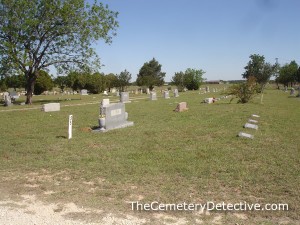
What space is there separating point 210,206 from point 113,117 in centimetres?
778

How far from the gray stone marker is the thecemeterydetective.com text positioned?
686cm

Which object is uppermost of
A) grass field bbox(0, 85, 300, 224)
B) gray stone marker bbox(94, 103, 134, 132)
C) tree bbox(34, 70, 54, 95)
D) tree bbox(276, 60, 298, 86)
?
tree bbox(276, 60, 298, 86)

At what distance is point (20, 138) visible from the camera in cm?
1012

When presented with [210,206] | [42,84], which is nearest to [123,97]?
[210,206]

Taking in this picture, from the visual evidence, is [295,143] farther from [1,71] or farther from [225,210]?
[1,71]

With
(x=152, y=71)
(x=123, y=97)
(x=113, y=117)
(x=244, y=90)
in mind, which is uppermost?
(x=152, y=71)

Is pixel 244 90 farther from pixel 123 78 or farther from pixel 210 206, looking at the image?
pixel 123 78

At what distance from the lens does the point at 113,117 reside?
38.4 feet

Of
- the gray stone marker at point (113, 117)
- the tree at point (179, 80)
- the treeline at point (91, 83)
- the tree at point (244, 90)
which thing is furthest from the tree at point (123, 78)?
the gray stone marker at point (113, 117)

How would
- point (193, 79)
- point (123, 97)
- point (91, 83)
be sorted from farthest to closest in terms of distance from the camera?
point (193, 79) → point (91, 83) → point (123, 97)

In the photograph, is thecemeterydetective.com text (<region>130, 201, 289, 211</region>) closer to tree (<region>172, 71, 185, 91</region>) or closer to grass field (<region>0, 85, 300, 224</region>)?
grass field (<region>0, 85, 300, 224</region>)

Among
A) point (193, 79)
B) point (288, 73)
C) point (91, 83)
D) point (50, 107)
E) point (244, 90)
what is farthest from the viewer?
point (288, 73)

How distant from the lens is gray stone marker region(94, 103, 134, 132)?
36.9ft

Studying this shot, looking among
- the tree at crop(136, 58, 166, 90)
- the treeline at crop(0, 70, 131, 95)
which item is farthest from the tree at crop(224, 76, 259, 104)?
the tree at crop(136, 58, 166, 90)
